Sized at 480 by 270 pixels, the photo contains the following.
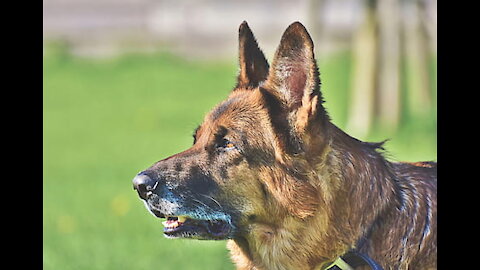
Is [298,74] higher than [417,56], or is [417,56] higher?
[298,74]

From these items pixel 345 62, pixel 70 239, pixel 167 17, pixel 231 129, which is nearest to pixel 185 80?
pixel 345 62

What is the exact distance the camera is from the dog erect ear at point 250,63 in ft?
13.2

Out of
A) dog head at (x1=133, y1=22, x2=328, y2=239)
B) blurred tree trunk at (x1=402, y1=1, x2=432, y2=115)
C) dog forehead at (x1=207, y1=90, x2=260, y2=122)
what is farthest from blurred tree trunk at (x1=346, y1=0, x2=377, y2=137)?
dog head at (x1=133, y1=22, x2=328, y2=239)

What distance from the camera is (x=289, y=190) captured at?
3.62 metres

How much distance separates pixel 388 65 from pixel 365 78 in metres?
0.33

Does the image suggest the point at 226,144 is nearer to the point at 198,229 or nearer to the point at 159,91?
the point at 198,229

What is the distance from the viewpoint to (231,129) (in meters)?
3.73

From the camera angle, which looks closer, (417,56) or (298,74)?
(298,74)

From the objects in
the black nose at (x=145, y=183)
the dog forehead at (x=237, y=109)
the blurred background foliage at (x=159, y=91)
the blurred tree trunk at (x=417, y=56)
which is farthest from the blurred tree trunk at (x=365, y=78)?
the black nose at (x=145, y=183)

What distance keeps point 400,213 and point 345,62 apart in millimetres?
10410

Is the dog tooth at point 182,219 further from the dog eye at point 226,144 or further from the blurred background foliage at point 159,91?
the blurred background foliage at point 159,91

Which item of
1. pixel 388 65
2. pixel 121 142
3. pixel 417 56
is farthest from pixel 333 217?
pixel 121 142

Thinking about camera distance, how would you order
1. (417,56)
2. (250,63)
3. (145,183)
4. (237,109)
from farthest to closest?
(417,56), (250,63), (237,109), (145,183)
